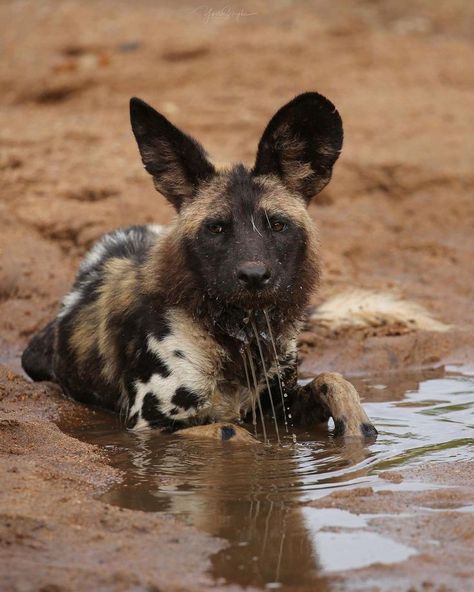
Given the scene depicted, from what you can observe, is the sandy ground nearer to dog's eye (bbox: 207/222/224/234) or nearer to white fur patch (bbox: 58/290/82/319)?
white fur patch (bbox: 58/290/82/319)

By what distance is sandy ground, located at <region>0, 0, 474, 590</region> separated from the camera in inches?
150

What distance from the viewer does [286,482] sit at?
14.7 feet

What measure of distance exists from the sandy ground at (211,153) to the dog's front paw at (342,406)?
794 millimetres

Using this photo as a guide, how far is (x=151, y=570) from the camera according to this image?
344cm

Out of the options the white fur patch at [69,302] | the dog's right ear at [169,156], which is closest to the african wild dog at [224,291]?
the dog's right ear at [169,156]

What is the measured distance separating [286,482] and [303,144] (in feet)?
5.76

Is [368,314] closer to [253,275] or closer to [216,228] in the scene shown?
[216,228]

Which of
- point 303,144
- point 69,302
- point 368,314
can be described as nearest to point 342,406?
point 303,144

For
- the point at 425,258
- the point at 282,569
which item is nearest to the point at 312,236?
the point at 282,569

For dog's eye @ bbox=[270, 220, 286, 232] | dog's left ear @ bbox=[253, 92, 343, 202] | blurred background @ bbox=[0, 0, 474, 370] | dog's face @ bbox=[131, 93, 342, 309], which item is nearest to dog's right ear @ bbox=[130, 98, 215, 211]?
dog's face @ bbox=[131, 93, 342, 309]

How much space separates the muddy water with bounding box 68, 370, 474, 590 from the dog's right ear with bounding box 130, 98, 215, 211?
1.14 metres

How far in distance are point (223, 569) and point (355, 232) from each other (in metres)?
5.76

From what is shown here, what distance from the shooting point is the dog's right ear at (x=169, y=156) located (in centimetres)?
548

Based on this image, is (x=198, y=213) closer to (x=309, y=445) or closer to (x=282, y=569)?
(x=309, y=445)
